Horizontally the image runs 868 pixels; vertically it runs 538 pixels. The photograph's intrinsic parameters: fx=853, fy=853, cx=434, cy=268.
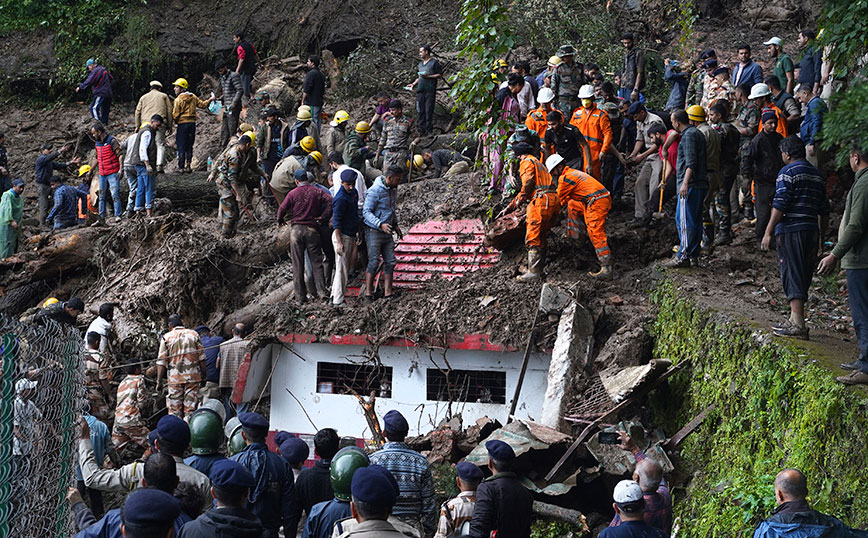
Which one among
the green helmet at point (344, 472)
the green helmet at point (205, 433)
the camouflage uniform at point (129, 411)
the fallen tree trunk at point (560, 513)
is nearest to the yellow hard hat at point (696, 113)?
the fallen tree trunk at point (560, 513)

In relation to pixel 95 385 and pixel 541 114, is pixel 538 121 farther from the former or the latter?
pixel 95 385

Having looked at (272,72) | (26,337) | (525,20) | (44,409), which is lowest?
(44,409)

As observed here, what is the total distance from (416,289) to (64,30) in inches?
731

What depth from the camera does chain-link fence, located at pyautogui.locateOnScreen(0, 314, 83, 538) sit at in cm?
449

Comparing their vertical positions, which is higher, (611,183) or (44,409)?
(611,183)

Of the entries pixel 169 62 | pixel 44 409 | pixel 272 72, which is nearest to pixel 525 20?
pixel 272 72

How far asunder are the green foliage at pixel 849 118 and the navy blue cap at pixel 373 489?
326 centimetres

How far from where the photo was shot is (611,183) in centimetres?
1441

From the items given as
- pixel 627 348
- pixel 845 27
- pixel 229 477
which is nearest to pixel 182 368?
pixel 627 348

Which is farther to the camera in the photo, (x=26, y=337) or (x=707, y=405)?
(x=707, y=405)

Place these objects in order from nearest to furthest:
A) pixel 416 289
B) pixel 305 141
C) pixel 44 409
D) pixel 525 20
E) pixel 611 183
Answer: pixel 44 409 < pixel 416 289 < pixel 611 183 < pixel 305 141 < pixel 525 20

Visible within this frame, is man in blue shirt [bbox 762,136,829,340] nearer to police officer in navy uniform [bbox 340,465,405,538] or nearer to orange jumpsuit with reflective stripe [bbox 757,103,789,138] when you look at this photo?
orange jumpsuit with reflective stripe [bbox 757,103,789,138]

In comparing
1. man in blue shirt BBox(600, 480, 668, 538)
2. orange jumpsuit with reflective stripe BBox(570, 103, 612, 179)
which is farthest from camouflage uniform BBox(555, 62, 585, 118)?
man in blue shirt BBox(600, 480, 668, 538)

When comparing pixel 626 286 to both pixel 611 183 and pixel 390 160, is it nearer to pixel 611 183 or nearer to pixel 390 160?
pixel 611 183
